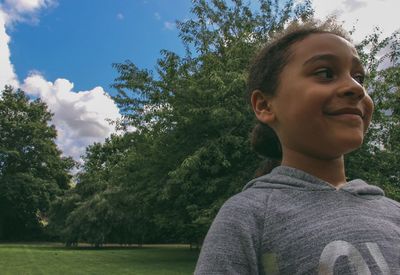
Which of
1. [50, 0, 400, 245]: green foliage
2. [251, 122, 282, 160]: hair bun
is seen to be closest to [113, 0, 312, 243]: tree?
[50, 0, 400, 245]: green foliage

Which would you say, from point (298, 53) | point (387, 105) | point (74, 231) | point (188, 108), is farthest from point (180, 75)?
point (74, 231)

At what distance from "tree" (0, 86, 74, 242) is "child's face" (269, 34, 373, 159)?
137ft

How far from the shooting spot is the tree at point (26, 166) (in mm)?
40562

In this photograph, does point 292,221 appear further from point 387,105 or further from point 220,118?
point 387,105

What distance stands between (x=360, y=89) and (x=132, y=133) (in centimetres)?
1441

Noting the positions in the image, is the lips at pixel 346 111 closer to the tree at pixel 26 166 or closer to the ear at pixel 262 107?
the ear at pixel 262 107

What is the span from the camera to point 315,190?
115cm

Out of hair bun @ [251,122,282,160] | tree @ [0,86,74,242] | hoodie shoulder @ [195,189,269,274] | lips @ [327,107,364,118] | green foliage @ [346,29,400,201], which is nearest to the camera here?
hoodie shoulder @ [195,189,269,274]

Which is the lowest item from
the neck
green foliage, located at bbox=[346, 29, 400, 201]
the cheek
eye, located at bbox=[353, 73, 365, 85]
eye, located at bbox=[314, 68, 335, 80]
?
the neck

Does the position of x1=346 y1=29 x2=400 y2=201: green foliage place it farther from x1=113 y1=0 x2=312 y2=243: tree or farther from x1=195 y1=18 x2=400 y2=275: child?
x1=195 y1=18 x2=400 y2=275: child

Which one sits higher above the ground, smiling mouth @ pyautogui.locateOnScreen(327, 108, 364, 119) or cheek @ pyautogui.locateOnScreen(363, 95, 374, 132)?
cheek @ pyautogui.locateOnScreen(363, 95, 374, 132)

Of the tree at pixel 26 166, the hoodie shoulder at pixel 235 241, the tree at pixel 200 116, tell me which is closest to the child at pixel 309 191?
the hoodie shoulder at pixel 235 241

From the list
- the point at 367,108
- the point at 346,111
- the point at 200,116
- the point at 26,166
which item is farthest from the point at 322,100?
the point at 26,166

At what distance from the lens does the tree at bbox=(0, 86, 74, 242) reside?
40562mm
